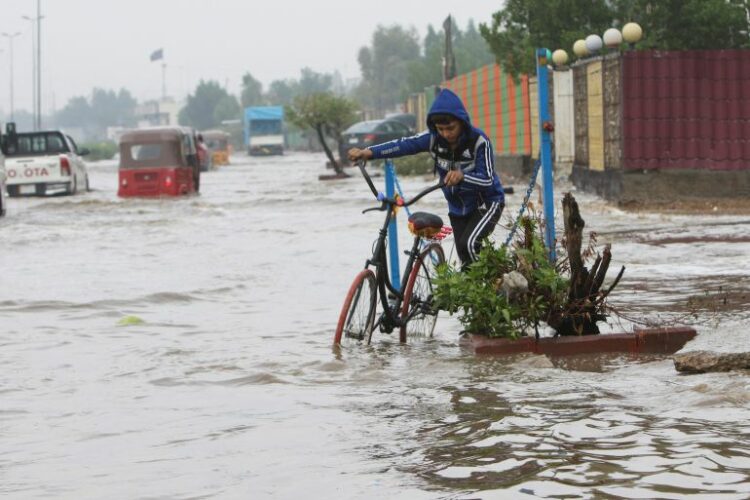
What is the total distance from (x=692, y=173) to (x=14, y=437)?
15601mm

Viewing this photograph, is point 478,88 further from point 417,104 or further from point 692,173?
point 417,104

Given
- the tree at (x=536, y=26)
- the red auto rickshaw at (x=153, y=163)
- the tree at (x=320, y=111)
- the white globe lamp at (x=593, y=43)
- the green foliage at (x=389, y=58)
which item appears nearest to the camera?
the white globe lamp at (x=593, y=43)

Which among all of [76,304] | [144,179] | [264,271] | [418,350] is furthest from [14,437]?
[144,179]

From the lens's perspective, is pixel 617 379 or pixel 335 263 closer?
pixel 617 379

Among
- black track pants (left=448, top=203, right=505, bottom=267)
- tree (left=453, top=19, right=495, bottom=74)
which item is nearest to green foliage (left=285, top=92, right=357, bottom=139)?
black track pants (left=448, top=203, right=505, bottom=267)

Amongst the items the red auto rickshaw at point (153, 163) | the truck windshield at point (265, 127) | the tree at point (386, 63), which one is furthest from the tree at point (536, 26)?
the tree at point (386, 63)

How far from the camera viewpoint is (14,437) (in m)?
6.30

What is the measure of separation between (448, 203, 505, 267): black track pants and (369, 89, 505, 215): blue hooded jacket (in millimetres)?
41

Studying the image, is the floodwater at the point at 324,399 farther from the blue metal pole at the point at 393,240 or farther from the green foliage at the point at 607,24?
the green foliage at the point at 607,24

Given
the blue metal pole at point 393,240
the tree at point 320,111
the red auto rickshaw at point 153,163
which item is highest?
the tree at point 320,111

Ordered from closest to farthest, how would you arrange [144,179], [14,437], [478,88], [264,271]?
[14,437] < [264,271] < [144,179] < [478,88]

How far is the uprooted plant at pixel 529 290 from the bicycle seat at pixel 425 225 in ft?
1.02

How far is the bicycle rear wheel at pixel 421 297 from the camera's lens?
8602 millimetres

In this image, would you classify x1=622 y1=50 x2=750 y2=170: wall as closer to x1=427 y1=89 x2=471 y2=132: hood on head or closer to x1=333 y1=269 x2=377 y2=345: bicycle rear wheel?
x1=427 y1=89 x2=471 y2=132: hood on head
